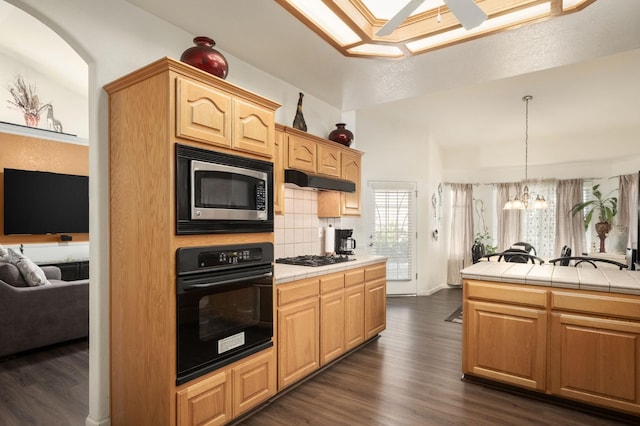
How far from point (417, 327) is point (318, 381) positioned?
1.89m

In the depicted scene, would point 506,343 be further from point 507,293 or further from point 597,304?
point 597,304

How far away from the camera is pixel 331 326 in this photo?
3059 mm

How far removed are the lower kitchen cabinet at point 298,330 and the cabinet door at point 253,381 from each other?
14 centimetres

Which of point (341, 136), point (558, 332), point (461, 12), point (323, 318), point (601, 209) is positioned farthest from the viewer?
point (601, 209)

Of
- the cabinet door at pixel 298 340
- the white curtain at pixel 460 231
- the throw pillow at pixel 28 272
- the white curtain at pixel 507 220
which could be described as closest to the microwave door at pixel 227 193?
the cabinet door at pixel 298 340

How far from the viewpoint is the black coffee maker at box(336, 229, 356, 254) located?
160 inches

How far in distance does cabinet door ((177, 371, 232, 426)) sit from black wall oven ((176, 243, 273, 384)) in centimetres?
7

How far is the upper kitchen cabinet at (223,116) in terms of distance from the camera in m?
1.87

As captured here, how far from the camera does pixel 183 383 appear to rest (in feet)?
6.09

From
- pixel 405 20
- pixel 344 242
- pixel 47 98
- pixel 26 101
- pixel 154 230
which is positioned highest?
pixel 47 98

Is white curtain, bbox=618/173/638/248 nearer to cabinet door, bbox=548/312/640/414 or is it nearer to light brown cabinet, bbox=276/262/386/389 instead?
cabinet door, bbox=548/312/640/414

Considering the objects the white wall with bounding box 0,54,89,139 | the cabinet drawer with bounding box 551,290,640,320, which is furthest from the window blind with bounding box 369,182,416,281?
the white wall with bounding box 0,54,89,139

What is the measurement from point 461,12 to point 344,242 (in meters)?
2.61

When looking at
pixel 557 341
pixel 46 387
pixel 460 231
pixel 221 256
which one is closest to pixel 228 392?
pixel 221 256
